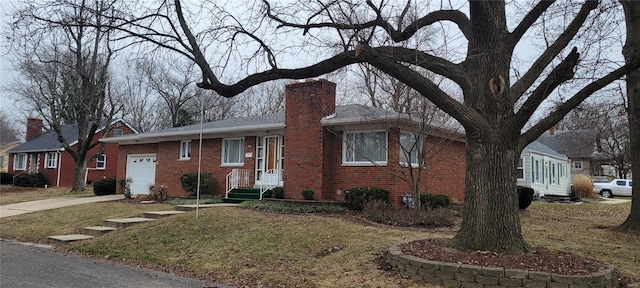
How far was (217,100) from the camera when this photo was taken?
43062 millimetres

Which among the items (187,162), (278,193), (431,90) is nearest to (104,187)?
(187,162)

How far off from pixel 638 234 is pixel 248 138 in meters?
13.1

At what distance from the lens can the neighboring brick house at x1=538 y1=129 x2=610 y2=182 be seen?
44.1m

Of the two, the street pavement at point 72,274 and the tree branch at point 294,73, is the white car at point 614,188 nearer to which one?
the tree branch at point 294,73

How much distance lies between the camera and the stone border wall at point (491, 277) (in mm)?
6129

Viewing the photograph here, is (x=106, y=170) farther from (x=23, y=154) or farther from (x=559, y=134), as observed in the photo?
(x=559, y=134)

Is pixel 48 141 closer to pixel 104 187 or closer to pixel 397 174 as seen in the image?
pixel 104 187

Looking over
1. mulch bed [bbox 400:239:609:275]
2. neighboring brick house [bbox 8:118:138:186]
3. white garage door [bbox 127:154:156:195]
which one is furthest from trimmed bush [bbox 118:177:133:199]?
mulch bed [bbox 400:239:609:275]

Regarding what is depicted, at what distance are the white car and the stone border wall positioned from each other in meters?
31.0

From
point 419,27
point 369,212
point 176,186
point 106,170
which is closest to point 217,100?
point 106,170

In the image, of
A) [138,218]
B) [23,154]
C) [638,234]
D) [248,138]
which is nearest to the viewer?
[638,234]

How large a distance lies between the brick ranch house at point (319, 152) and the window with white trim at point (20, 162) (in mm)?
24774

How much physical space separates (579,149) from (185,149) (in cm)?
3862

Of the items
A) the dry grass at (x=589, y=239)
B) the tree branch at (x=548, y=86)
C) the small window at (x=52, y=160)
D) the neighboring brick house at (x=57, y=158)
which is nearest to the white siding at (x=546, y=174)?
the dry grass at (x=589, y=239)
